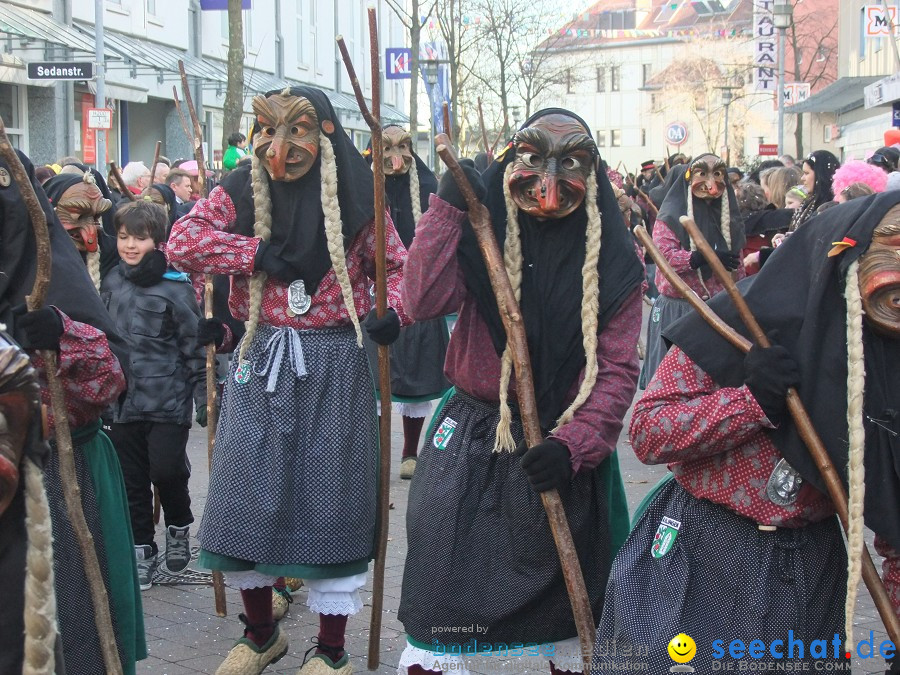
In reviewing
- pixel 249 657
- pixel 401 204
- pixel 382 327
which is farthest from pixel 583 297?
pixel 401 204

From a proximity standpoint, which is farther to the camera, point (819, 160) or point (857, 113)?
point (857, 113)

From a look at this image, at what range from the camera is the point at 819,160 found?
843 cm

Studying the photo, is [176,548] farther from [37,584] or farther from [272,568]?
[37,584]

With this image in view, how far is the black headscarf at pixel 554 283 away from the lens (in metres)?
3.55

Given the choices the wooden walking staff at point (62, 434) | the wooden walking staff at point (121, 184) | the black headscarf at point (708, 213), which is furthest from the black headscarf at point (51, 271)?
the black headscarf at point (708, 213)

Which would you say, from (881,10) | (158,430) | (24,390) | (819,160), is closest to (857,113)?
(881,10)

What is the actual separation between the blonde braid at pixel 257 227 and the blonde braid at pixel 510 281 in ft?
3.63

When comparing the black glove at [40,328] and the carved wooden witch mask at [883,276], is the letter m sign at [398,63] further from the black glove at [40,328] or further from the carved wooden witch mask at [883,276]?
the carved wooden witch mask at [883,276]

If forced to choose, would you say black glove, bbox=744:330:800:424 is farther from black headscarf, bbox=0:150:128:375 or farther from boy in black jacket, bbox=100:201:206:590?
boy in black jacket, bbox=100:201:206:590

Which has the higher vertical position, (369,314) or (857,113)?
(857,113)

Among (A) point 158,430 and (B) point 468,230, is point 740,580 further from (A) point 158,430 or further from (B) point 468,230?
(A) point 158,430

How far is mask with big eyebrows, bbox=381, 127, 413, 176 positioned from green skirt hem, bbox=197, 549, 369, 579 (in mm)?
4269

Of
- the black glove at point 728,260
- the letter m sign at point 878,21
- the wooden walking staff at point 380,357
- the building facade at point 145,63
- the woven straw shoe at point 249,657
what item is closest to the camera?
the wooden walking staff at point 380,357

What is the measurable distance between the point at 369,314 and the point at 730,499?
1.79 metres
